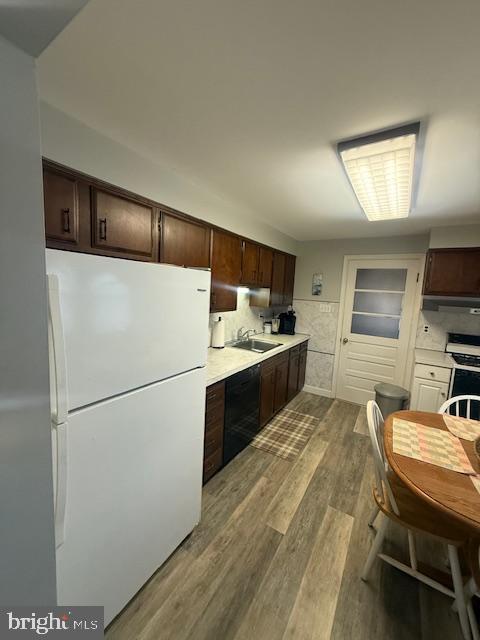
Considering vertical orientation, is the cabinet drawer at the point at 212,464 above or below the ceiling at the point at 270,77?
below

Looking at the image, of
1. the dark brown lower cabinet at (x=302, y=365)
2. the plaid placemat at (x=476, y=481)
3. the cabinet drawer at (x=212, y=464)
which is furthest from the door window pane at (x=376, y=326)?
the cabinet drawer at (x=212, y=464)

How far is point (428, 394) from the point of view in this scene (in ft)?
9.51

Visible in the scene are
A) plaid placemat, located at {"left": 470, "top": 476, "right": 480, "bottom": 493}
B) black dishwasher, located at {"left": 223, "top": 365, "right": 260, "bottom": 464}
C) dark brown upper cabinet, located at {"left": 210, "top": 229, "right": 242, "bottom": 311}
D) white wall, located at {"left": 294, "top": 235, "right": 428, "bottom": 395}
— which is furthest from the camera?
white wall, located at {"left": 294, "top": 235, "right": 428, "bottom": 395}

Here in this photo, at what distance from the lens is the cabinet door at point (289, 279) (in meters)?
3.82

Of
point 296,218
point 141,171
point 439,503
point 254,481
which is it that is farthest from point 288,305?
point 439,503

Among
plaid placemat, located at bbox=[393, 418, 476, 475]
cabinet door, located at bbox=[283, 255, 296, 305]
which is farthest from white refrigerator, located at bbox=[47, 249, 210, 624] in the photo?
cabinet door, located at bbox=[283, 255, 296, 305]

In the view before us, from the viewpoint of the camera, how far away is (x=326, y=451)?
2.64 metres

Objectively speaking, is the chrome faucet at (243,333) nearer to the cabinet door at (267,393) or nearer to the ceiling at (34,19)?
the cabinet door at (267,393)

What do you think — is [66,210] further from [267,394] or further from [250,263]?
[267,394]

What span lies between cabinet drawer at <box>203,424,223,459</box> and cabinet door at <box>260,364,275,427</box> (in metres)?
0.74

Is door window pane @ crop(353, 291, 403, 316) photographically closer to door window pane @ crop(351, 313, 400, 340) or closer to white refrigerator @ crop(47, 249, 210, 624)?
door window pane @ crop(351, 313, 400, 340)

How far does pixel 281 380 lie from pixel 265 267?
143 cm

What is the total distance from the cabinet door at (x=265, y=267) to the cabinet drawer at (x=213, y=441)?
5.61 ft

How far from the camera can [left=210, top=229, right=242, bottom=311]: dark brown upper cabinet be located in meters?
2.30
